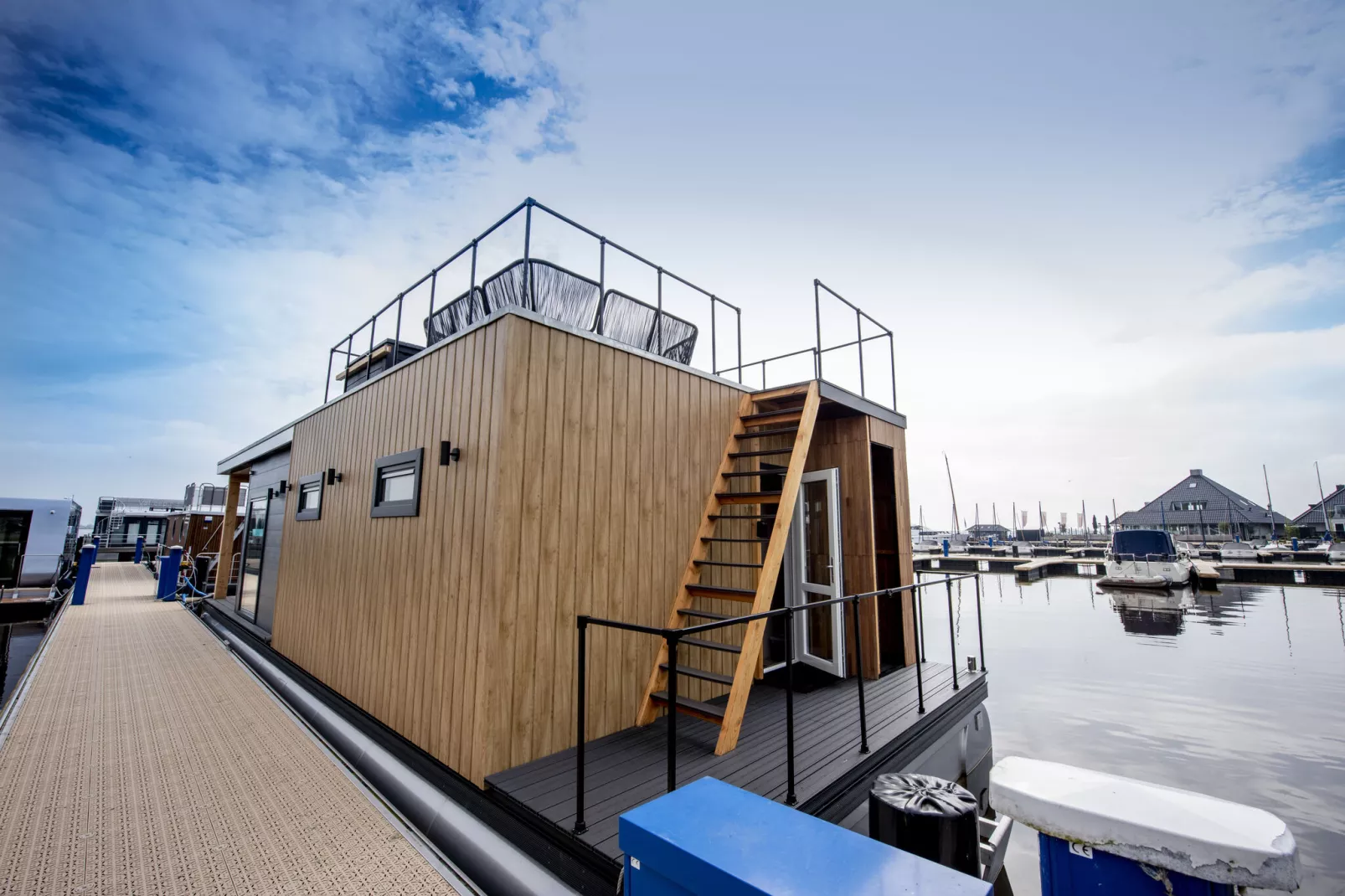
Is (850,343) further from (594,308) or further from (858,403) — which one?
Result: (594,308)

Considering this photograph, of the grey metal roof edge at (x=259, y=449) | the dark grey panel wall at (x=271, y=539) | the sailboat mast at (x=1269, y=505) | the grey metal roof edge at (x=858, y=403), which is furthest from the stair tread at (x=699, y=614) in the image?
the sailboat mast at (x=1269, y=505)

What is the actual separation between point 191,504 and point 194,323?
7564 millimetres

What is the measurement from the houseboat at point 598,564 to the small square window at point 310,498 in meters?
0.08

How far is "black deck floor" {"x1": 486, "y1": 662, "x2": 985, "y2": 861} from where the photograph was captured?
270 centimetres

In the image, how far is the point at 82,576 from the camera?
10.7 m

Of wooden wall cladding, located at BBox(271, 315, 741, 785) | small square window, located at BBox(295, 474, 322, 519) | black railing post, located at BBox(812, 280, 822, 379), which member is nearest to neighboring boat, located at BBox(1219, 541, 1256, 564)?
black railing post, located at BBox(812, 280, 822, 379)

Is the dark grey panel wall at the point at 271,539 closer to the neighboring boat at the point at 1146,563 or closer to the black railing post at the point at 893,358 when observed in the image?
the black railing post at the point at 893,358

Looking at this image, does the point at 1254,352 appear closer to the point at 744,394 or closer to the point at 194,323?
the point at 744,394

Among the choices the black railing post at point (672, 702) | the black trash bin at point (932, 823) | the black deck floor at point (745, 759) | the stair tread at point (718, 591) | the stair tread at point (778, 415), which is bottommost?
the black deck floor at point (745, 759)

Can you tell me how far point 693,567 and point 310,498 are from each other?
517 cm

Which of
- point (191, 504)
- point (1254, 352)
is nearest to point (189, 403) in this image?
Answer: point (191, 504)

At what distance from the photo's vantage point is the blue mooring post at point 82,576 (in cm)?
1051

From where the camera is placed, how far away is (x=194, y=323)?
68.7ft

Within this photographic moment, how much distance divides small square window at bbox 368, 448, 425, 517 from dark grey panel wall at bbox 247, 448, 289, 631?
3.87 metres
